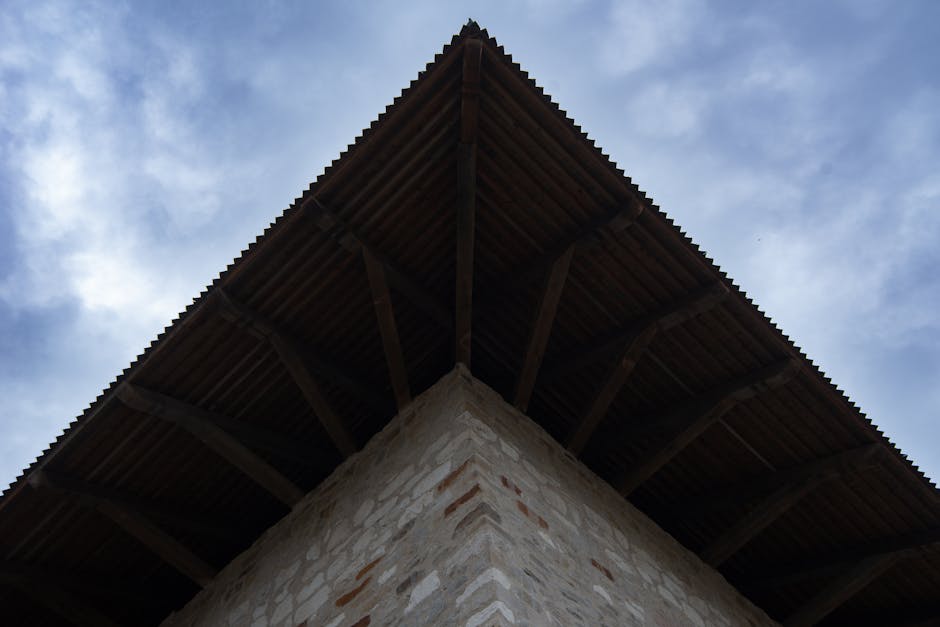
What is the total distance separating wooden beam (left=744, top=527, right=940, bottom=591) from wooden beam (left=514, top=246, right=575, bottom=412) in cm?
273

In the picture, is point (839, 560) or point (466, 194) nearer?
point (466, 194)

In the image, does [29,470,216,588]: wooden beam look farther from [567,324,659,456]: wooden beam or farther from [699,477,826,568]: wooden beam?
[699,477,826,568]: wooden beam

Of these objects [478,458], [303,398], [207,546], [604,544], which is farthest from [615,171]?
[207,546]

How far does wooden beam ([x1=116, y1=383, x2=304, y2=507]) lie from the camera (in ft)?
20.9

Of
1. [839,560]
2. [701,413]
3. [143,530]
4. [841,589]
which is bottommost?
[841,589]

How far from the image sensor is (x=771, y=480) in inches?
288

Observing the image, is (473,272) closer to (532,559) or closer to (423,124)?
(423,124)

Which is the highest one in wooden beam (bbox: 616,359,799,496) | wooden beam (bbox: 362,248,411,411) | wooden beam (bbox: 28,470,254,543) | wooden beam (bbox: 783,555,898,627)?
wooden beam (bbox: 28,470,254,543)

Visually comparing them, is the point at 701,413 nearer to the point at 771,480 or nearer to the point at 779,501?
the point at 771,480

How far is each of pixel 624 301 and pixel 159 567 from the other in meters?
4.37

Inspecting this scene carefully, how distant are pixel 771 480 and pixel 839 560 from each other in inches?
40.1

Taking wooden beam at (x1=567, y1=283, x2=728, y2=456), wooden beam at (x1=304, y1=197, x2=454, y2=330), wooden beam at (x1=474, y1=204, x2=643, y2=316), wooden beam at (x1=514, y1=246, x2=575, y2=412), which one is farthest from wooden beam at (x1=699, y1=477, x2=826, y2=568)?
wooden beam at (x1=304, y1=197, x2=454, y2=330)

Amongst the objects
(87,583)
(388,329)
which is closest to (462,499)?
(388,329)

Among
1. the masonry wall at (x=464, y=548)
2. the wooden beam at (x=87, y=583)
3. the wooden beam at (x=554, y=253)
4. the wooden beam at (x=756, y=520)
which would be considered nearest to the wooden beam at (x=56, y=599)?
the wooden beam at (x=87, y=583)
